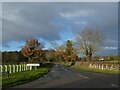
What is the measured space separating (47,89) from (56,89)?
20.1 inches

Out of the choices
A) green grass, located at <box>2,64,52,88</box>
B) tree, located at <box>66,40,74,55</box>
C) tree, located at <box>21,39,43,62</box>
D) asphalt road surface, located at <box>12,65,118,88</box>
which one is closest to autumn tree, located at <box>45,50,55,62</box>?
tree, located at <box>66,40,74,55</box>

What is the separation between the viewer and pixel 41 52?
8400cm

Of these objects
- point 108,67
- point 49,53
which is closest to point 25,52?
point 108,67

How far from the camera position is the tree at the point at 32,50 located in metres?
83.8

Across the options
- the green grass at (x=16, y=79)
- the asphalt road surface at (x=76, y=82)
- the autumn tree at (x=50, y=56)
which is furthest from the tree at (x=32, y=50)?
the autumn tree at (x=50, y=56)

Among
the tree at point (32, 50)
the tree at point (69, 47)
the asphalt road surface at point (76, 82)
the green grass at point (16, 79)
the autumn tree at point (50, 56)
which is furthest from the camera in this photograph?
the autumn tree at point (50, 56)

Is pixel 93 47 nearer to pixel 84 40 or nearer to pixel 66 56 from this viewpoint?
pixel 84 40

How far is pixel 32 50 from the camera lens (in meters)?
84.8

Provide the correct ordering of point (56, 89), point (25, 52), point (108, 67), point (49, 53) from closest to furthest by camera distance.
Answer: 1. point (56, 89)
2. point (108, 67)
3. point (25, 52)
4. point (49, 53)

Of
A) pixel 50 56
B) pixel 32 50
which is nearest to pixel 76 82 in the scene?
pixel 32 50

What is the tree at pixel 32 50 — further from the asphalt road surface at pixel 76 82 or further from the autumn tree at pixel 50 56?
the autumn tree at pixel 50 56

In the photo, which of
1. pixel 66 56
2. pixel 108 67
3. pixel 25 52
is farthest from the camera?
pixel 66 56

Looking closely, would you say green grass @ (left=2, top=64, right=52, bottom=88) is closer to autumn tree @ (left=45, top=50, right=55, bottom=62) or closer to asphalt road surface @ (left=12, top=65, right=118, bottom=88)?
asphalt road surface @ (left=12, top=65, right=118, bottom=88)

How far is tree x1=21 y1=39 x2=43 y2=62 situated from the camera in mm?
83750
